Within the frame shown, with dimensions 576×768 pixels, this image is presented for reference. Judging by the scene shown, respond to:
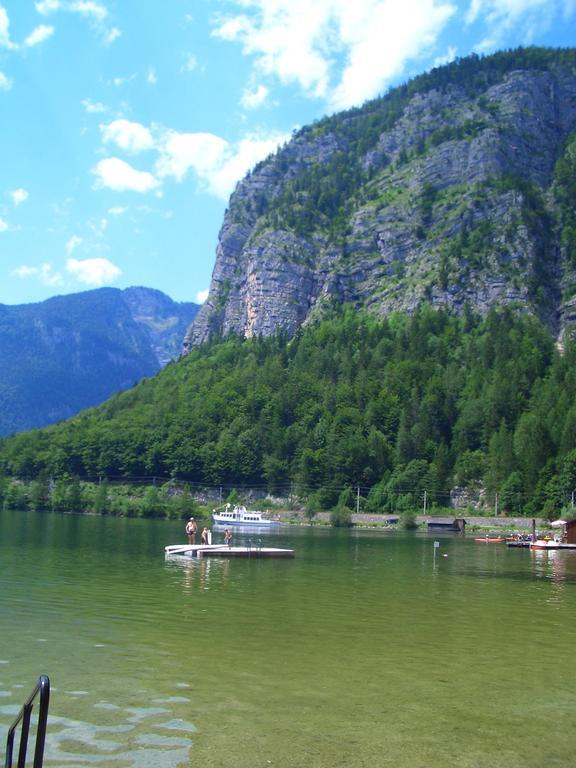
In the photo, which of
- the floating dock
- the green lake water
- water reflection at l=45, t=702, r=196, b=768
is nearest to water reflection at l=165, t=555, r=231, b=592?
the green lake water

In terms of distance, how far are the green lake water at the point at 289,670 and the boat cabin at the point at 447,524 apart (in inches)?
3818

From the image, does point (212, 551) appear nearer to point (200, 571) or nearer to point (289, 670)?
point (200, 571)

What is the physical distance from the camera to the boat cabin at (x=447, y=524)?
454 ft

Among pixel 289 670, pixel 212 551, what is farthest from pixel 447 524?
pixel 289 670

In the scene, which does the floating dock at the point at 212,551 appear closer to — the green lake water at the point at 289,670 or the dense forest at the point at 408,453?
the green lake water at the point at 289,670

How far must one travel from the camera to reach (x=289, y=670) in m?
20.6

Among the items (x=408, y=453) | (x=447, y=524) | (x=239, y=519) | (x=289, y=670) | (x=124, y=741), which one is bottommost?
(x=239, y=519)

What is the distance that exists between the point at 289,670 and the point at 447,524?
417ft

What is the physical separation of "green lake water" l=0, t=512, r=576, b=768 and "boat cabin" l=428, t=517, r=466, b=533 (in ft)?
318

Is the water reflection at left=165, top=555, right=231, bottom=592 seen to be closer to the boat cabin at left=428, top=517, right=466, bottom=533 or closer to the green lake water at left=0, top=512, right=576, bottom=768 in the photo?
the green lake water at left=0, top=512, right=576, bottom=768

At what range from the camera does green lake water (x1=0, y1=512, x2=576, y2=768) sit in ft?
48.0

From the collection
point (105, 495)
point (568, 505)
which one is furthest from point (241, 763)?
point (105, 495)

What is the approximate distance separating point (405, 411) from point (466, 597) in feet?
499

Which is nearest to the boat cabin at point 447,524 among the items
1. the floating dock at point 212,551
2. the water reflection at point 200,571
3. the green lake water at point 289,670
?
the floating dock at point 212,551
